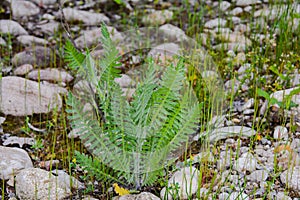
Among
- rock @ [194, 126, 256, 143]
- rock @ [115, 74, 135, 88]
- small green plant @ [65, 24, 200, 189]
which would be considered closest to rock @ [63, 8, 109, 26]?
rock @ [115, 74, 135, 88]

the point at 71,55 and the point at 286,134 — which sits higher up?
the point at 71,55

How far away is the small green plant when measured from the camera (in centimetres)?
230

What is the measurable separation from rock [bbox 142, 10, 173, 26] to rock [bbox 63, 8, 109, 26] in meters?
0.33

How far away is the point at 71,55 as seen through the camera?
2.36m

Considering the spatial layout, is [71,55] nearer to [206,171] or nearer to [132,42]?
[206,171]

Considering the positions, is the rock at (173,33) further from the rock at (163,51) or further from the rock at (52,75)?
the rock at (52,75)

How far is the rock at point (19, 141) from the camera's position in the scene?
9.29 feet

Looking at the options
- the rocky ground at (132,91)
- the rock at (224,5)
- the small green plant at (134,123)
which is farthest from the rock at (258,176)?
the rock at (224,5)

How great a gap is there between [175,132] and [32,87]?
3.75ft

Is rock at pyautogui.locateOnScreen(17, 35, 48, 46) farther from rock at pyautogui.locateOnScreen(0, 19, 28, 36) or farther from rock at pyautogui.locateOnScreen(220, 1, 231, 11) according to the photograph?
rock at pyautogui.locateOnScreen(220, 1, 231, 11)

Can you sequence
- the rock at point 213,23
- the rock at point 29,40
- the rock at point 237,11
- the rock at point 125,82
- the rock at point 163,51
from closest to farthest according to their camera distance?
1. the rock at point 125,82
2. the rock at point 163,51
3. the rock at point 29,40
4. the rock at point 213,23
5. the rock at point 237,11

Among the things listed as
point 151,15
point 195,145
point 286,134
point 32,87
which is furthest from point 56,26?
point 286,134

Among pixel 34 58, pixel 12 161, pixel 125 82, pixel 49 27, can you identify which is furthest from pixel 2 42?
pixel 12 161

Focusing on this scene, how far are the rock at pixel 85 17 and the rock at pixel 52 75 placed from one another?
869 mm
